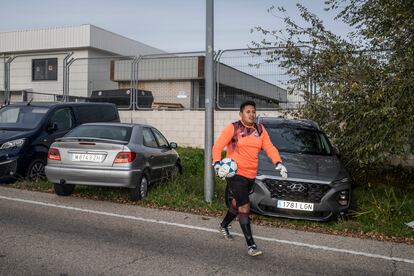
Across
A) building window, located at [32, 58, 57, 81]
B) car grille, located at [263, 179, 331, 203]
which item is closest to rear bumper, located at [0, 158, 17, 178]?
car grille, located at [263, 179, 331, 203]

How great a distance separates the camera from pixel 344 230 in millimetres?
7191

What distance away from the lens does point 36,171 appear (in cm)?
1052

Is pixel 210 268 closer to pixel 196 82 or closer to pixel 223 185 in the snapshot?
pixel 223 185

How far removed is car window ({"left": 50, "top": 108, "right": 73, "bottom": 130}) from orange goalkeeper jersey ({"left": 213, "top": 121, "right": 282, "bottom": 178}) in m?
6.48

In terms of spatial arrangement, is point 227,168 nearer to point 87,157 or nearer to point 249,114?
point 249,114

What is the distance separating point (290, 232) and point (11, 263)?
12.7 feet

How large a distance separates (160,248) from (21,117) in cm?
694

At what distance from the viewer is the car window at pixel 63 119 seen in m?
11.2

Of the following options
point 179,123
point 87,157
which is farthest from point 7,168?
point 179,123

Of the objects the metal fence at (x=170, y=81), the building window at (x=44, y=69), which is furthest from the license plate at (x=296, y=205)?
the building window at (x=44, y=69)

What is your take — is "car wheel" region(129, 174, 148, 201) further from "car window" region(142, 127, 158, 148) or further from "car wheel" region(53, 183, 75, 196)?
"car wheel" region(53, 183, 75, 196)

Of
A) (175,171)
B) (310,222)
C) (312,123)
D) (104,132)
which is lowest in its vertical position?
(310,222)

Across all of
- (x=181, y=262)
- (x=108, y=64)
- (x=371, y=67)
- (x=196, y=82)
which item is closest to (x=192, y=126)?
(x=196, y=82)

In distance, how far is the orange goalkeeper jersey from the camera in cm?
581
